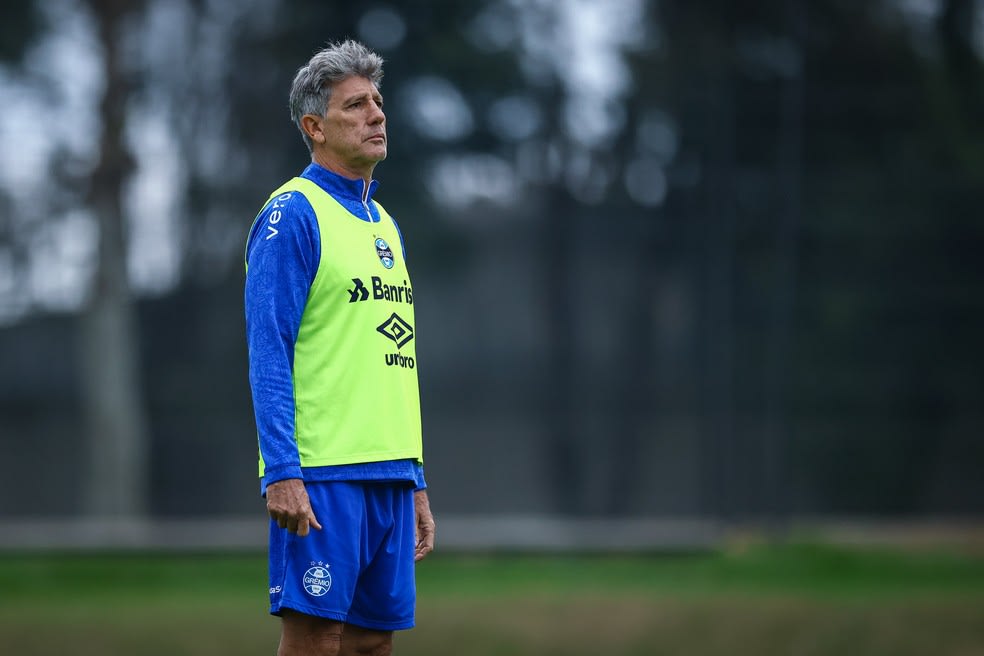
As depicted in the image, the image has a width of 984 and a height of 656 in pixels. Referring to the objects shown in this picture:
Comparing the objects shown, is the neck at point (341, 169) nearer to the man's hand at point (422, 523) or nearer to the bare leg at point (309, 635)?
the man's hand at point (422, 523)

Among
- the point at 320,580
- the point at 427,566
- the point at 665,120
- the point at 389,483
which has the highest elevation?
the point at 665,120

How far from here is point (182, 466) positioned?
8398 mm

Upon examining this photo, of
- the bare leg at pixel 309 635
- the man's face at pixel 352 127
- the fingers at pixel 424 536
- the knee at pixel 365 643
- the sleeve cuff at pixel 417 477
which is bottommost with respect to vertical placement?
the knee at pixel 365 643

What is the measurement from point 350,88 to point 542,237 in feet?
17.6

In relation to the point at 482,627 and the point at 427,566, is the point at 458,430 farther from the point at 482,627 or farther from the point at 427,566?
the point at 482,627

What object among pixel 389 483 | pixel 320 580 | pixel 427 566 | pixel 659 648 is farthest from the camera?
pixel 427 566

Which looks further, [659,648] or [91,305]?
[91,305]

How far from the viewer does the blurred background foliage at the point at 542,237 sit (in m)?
8.34

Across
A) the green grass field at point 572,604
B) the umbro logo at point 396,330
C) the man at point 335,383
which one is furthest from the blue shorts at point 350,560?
the green grass field at point 572,604

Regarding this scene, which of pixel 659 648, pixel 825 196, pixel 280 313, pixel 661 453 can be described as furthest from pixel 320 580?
pixel 825 196

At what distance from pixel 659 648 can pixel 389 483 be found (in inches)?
128

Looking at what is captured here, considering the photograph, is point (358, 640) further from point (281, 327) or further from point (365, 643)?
point (281, 327)

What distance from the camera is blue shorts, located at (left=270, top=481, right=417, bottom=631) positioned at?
2895 millimetres

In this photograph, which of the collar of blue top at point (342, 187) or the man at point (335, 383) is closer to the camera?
the man at point (335, 383)
